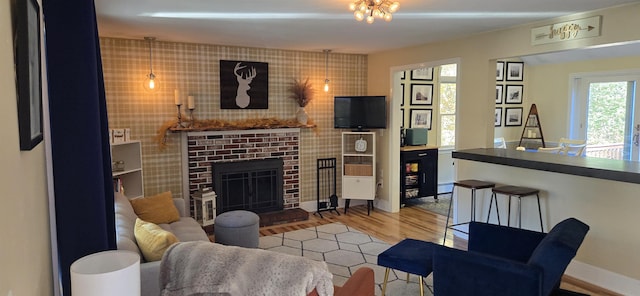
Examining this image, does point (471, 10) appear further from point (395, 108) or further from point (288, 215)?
point (288, 215)

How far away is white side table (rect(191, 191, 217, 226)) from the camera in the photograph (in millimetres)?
4777

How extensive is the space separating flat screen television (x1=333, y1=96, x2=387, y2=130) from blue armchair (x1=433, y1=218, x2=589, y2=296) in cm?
339

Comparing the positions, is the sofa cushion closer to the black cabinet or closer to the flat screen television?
the flat screen television

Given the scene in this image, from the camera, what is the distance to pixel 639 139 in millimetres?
6012

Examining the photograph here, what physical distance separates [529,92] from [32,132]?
753 centimetres

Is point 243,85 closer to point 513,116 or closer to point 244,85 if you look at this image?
point 244,85

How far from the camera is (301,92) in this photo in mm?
5555

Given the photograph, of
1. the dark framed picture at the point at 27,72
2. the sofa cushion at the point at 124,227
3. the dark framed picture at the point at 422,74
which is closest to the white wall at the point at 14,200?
the dark framed picture at the point at 27,72

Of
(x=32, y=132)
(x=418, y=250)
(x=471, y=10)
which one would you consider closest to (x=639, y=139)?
(x=471, y=10)

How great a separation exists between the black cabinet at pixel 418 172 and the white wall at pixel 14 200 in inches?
203

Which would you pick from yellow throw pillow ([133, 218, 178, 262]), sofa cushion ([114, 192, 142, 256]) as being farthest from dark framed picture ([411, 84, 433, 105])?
yellow throw pillow ([133, 218, 178, 262])

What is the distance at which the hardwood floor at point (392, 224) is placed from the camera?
4719 mm

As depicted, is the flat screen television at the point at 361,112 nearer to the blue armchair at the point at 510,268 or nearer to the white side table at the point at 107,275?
the blue armchair at the point at 510,268

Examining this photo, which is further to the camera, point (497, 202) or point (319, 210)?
point (319, 210)
